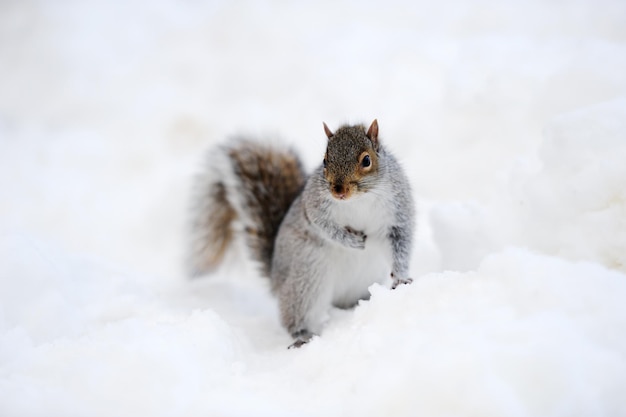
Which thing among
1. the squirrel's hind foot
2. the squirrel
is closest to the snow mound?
the squirrel

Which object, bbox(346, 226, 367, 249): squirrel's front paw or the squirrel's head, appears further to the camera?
bbox(346, 226, 367, 249): squirrel's front paw

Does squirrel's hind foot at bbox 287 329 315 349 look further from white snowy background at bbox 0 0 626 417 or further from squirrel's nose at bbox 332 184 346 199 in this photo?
squirrel's nose at bbox 332 184 346 199

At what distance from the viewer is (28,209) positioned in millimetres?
3086

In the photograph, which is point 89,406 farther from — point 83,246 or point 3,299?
point 83,246

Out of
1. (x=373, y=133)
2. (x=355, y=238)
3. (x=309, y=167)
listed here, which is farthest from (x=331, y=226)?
(x=309, y=167)

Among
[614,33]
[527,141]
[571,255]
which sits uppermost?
[614,33]

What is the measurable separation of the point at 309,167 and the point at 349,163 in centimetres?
125

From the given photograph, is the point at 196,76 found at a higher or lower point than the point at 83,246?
higher

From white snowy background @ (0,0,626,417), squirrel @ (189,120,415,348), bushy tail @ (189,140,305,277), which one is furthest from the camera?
bushy tail @ (189,140,305,277)

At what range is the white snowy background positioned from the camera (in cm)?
109

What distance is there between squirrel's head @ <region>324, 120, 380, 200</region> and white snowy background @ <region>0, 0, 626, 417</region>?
0.31m

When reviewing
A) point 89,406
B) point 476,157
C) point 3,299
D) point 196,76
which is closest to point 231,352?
point 89,406

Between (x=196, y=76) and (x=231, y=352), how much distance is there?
3.04 m

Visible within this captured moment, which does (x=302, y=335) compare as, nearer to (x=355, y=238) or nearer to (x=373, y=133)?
(x=355, y=238)
